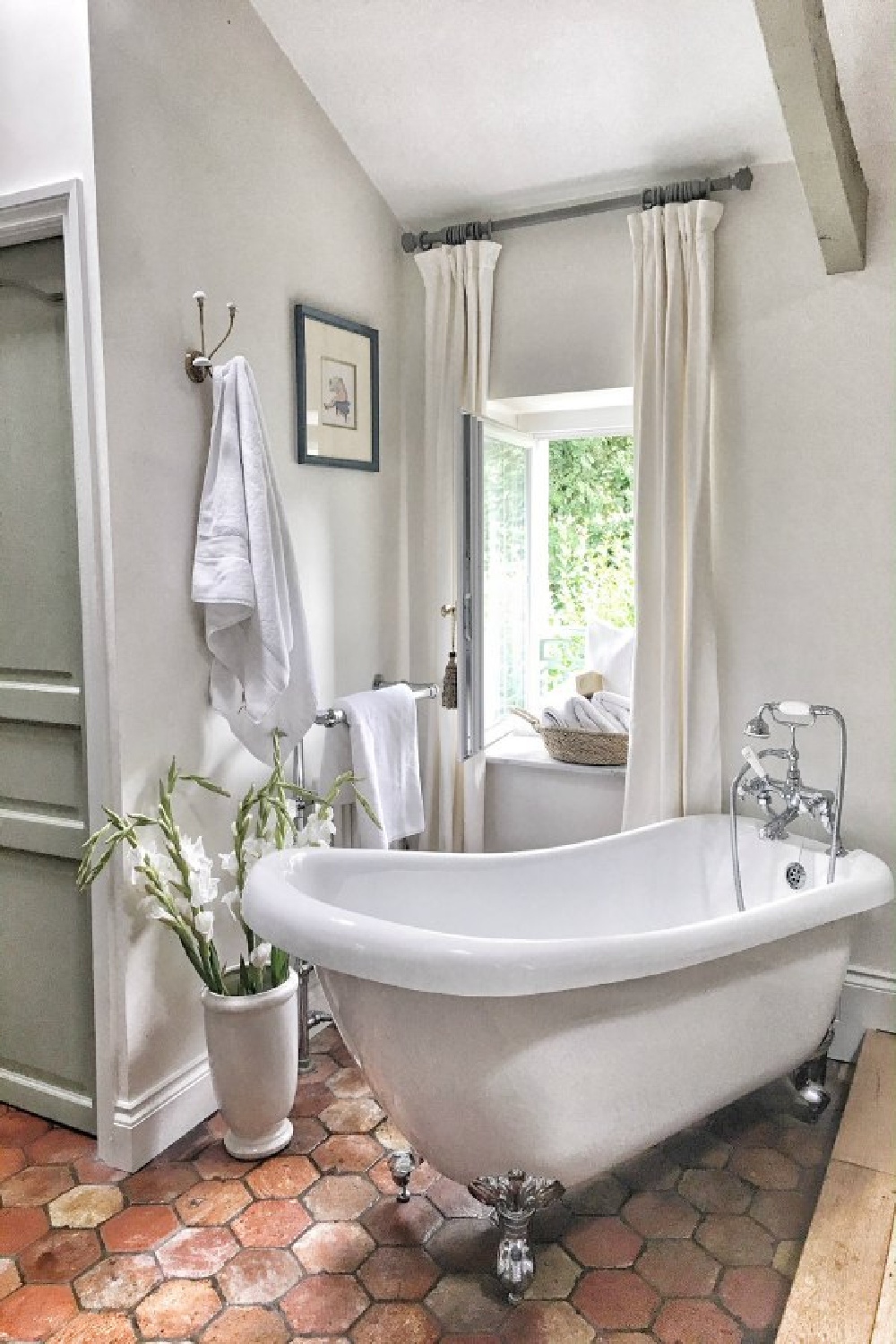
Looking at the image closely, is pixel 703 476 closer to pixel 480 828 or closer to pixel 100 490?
pixel 480 828

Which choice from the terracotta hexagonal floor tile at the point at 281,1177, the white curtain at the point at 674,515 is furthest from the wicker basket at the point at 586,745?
the terracotta hexagonal floor tile at the point at 281,1177

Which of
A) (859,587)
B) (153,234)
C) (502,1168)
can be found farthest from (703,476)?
(502,1168)

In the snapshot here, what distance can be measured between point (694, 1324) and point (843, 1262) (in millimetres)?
292

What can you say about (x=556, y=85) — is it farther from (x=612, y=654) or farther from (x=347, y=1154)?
(x=347, y=1154)

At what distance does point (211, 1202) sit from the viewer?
2082 mm

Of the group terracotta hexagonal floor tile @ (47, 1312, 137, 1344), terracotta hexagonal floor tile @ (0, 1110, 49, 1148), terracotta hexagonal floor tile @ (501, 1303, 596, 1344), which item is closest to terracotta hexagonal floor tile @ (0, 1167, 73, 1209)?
terracotta hexagonal floor tile @ (0, 1110, 49, 1148)

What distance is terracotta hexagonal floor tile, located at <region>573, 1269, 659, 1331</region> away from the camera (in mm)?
1752

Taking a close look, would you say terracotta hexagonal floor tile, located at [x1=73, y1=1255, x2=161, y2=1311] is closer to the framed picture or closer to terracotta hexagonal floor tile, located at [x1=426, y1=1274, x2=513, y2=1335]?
terracotta hexagonal floor tile, located at [x1=426, y1=1274, x2=513, y2=1335]

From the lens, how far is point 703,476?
2670 mm

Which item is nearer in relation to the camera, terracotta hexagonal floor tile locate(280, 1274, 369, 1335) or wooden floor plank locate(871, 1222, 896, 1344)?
wooden floor plank locate(871, 1222, 896, 1344)

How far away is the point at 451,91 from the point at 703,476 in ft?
3.88

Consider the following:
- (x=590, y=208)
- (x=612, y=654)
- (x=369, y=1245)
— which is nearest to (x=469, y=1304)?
(x=369, y=1245)

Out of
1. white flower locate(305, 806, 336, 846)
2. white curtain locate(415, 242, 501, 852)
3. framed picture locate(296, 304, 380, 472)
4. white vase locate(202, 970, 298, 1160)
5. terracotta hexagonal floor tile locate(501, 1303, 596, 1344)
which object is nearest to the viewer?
terracotta hexagonal floor tile locate(501, 1303, 596, 1344)

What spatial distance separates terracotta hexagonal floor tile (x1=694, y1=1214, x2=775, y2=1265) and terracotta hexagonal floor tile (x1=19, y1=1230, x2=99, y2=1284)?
1160 millimetres
